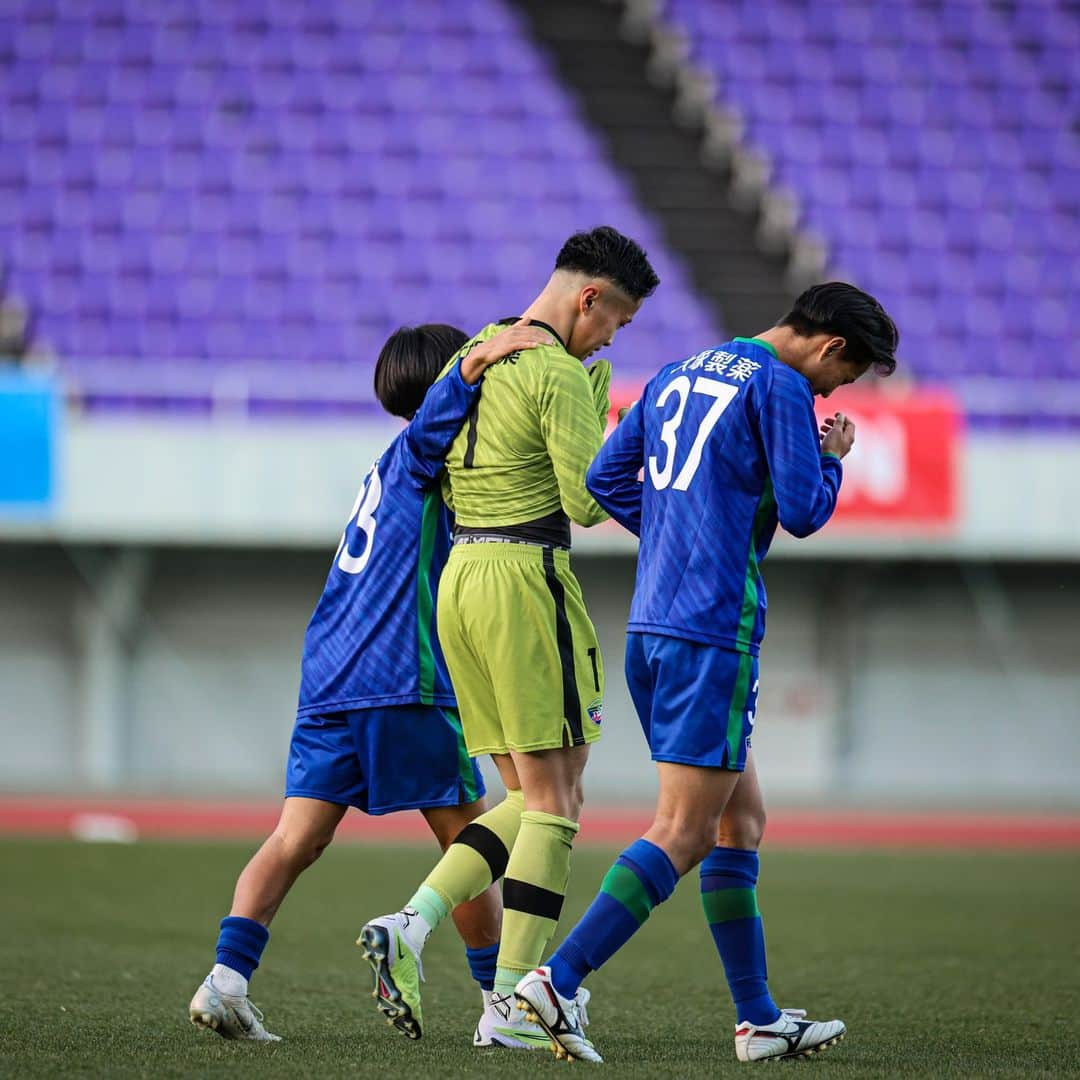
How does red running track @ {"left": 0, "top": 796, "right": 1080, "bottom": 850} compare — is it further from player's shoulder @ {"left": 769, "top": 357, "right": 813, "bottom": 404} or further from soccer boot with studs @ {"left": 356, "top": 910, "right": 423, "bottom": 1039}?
player's shoulder @ {"left": 769, "top": 357, "right": 813, "bottom": 404}

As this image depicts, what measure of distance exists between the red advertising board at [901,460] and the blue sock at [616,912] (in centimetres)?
952

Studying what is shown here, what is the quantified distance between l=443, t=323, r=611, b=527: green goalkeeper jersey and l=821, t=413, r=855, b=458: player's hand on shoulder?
56 centimetres

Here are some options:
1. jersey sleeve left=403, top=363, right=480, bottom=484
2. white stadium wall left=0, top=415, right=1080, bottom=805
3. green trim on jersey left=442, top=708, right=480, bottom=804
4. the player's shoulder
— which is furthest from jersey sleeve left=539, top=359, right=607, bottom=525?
white stadium wall left=0, top=415, right=1080, bottom=805

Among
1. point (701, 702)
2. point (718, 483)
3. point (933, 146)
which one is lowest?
point (701, 702)

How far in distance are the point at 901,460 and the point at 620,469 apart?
9620 millimetres

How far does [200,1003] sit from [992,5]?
16504mm

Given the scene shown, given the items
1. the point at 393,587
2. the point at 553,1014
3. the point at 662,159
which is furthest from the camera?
the point at 662,159

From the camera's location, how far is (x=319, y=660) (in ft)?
15.3

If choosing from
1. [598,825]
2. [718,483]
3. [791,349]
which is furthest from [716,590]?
[598,825]

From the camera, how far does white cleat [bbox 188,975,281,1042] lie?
4246mm

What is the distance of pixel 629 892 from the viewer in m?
4.02

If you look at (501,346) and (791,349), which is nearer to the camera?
(791,349)

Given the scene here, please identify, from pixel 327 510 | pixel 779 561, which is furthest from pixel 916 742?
pixel 327 510

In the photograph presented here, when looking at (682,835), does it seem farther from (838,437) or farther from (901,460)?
(901,460)
